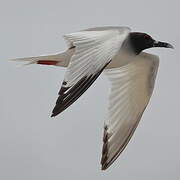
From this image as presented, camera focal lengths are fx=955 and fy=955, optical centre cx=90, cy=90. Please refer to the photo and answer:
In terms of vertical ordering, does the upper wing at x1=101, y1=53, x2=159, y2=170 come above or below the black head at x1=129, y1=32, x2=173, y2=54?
below

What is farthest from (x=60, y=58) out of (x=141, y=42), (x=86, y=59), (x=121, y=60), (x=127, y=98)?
(x=86, y=59)

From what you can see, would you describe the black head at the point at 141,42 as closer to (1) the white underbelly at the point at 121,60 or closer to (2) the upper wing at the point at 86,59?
(1) the white underbelly at the point at 121,60

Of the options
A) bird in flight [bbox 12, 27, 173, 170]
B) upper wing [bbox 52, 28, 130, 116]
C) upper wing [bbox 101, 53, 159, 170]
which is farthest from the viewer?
upper wing [bbox 101, 53, 159, 170]

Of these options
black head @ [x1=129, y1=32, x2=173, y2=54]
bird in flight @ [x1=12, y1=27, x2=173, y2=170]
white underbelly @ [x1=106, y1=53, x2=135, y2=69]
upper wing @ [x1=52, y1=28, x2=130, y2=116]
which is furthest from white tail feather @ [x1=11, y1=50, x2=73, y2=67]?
→ upper wing @ [x1=52, y1=28, x2=130, y2=116]

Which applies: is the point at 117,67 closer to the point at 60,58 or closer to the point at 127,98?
the point at 127,98

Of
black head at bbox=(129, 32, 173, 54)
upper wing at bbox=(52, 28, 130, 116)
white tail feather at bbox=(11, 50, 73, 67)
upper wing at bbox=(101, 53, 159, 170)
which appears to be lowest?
upper wing at bbox=(101, 53, 159, 170)

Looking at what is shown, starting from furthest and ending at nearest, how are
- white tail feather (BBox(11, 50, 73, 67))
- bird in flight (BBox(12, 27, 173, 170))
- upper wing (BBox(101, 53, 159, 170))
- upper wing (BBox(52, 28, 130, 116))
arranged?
1. upper wing (BBox(101, 53, 159, 170))
2. white tail feather (BBox(11, 50, 73, 67))
3. bird in flight (BBox(12, 27, 173, 170))
4. upper wing (BBox(52, 28, 130, 116))

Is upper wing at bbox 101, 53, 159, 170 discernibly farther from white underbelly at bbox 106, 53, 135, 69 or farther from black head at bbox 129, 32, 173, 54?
white underbelly at bbox 106, 53, 135, 69

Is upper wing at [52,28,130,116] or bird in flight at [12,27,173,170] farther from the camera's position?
bird in flight at [12,27,173,170]
